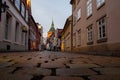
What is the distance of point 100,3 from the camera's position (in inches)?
513

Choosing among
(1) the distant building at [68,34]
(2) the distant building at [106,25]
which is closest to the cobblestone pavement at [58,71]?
(2) the distant building at [106,25]

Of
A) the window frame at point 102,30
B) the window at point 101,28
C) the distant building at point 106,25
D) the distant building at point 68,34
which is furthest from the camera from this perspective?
the distant building at point 68,34

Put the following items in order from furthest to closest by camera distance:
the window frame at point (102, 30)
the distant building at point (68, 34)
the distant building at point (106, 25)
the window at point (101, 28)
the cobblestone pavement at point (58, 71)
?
the distant building at point (68, 34)
the window at point (101, 28)
the window frame at point (102, 30)
the distant building at point (106, 25)
the cobblestone pavement at point (58, 71)

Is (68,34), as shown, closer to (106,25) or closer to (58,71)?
(106,25)

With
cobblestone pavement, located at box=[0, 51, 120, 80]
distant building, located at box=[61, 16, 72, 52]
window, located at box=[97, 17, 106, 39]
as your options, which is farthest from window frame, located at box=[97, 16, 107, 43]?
distant building, located at box=[61, 16, 72, 52]

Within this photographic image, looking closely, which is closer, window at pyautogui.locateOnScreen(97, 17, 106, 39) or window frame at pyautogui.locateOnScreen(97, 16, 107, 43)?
window frame at pyautogui.locateOnScreen(97, 16, 107, 43)

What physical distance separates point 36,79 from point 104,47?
990 centimetres

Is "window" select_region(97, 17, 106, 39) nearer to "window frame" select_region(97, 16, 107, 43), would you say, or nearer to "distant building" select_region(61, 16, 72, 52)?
"window frame" select_region(97, 16, 107, 43)

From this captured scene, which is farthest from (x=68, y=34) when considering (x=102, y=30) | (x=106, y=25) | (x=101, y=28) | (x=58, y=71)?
(x=58, y=71)

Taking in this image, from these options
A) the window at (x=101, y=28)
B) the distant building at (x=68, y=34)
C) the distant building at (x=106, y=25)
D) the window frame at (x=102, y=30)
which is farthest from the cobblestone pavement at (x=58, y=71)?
the distant building at (x=68, y=34)

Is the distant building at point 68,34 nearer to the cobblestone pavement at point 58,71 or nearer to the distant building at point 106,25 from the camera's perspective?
the distant building at point 106,25

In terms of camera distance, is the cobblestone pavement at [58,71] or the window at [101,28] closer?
the cobblestone pavement at [58,71]

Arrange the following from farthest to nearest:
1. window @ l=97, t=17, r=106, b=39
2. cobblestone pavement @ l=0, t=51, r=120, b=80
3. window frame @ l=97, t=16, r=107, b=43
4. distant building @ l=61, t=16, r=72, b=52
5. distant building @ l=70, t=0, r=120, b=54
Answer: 1. distant building @ l=61, t=16, r=72, b=52
2. window @ l=97, t=17, r=106, b=39
3. window frame @ l=97, t=16, r=107, b=43
4. distant building @ l=70, t=0, r=120, b=54
5. cobblestone pavement @ l=0, t=51, r=120, b=80

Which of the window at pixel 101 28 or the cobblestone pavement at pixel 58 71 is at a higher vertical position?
the window at pixel 101 28
